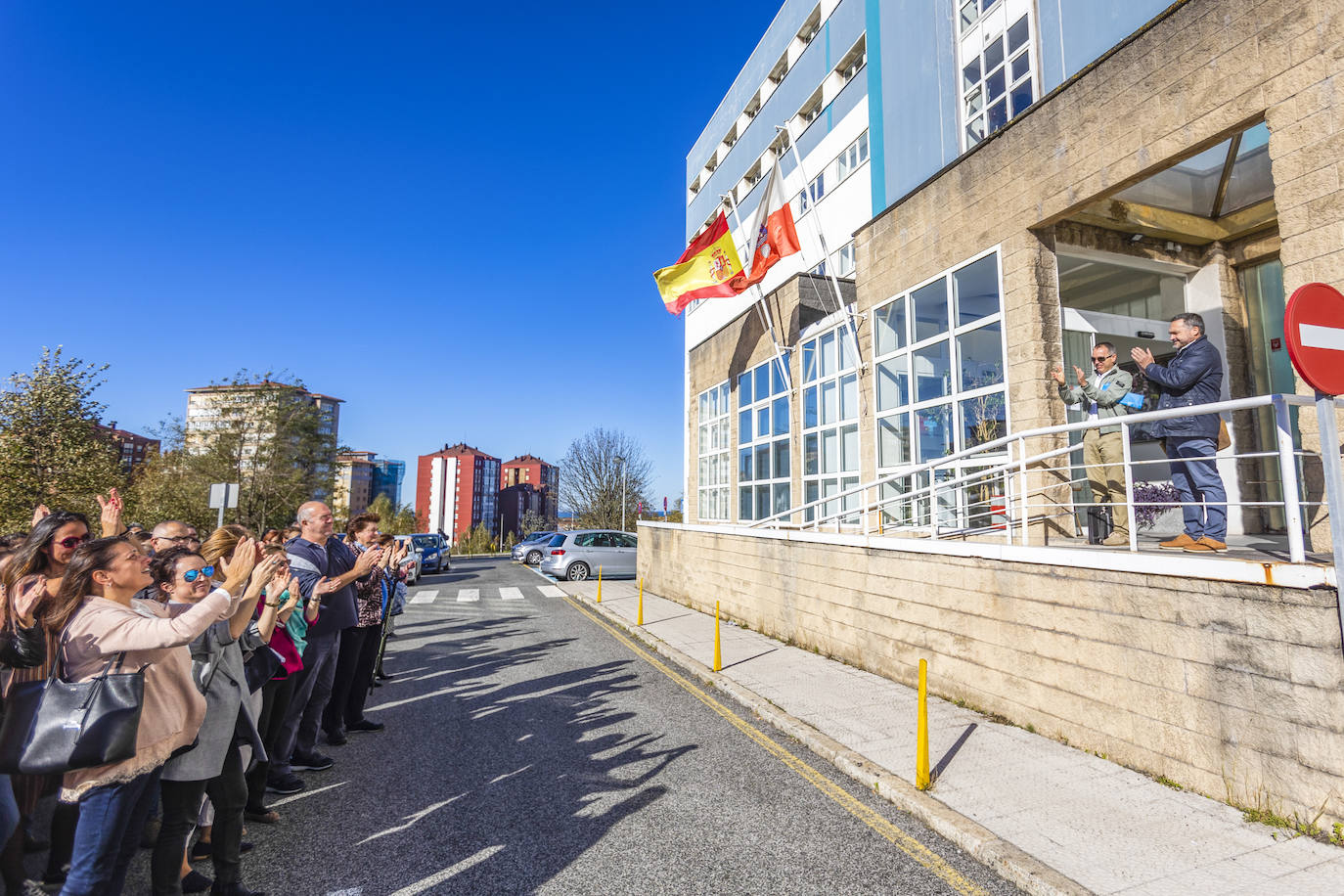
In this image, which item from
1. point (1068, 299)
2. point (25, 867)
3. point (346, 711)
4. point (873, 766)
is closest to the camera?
point (25, 867)

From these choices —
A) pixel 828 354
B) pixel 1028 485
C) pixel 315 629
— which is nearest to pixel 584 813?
pixel 315 629

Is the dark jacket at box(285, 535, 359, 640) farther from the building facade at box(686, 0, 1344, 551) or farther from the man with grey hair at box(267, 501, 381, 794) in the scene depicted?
the building facade at box(686, 0, 1344, 551)

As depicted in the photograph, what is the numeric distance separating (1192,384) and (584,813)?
18.9 ft

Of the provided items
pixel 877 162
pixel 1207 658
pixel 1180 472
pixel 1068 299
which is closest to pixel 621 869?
pixel 1207 658

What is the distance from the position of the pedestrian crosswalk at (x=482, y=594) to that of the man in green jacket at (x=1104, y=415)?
14079 mm

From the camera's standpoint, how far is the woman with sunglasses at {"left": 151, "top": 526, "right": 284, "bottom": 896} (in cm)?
319

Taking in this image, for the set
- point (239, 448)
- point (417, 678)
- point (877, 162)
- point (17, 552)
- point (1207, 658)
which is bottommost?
point (417, 678)

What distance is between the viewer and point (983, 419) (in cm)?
950

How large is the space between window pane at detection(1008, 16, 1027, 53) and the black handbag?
44.9ft

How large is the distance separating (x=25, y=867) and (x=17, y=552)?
1.72 metres

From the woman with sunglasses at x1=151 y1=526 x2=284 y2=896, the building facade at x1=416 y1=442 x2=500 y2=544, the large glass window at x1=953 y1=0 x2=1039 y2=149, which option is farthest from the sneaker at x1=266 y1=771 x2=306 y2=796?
the building facade at x1=416 y1=442 x2=500 y2=544

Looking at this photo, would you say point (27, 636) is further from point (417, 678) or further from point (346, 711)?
point (417, 678)

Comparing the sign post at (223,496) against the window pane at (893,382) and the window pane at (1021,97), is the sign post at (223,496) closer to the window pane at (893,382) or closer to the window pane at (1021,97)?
the window pane at (893,382)

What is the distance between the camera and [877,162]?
15.5m
